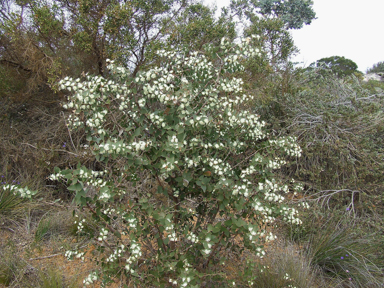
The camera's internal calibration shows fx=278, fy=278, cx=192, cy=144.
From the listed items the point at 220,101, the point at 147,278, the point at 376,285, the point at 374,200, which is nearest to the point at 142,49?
the point at 220,101

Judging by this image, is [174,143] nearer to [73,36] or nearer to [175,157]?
[175,157]

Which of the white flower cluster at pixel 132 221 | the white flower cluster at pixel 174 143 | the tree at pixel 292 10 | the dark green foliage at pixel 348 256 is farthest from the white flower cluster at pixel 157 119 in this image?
the tree at pixel 292 10

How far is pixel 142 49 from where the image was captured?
16.7ft

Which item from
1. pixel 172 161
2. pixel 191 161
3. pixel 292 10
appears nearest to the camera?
pixel 172 161

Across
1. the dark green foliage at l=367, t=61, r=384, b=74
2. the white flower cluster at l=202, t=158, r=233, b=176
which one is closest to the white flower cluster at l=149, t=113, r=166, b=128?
the white flower cluster at l=202, t=158, r=233, b=176

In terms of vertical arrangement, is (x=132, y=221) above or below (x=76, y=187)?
below

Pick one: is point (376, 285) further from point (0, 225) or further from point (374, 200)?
point (0, 225)

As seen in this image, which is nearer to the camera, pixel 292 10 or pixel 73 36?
pixel 73 36

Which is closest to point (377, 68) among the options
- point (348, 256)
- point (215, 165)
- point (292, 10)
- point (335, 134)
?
point (292, 10)

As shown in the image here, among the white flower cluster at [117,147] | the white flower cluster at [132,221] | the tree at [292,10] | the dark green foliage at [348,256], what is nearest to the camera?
the white flower cluster at [117,147]

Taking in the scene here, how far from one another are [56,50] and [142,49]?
4.85ft

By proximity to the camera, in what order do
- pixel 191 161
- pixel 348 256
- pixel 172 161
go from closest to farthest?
1. pixel 172 161
2. pixel 191 161
3. pixel 348 256

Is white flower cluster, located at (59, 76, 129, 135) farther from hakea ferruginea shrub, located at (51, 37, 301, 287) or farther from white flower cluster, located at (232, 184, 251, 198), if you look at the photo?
white flower cluster, located at (232, 184, 251, 198)

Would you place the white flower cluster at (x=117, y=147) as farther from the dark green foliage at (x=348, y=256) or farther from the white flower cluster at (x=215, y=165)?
the dark green foliage at (x=348, y=256)
